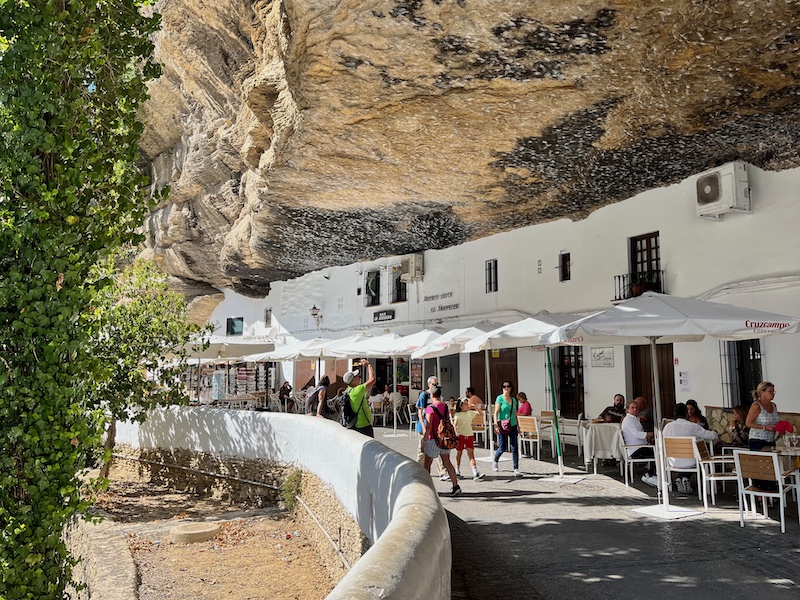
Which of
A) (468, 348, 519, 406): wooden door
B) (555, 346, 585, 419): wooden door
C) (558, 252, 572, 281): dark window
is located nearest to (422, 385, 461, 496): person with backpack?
(555, 346, 585, 419): wooden door

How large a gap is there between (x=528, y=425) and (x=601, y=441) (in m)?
1.68

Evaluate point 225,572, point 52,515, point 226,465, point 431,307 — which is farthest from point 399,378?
point 52,515

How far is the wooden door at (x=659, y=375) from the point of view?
13102 mm

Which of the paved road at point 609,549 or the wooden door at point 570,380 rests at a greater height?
the wooden door at point 570,380

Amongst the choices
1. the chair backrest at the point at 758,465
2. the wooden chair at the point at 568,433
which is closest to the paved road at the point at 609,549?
the chair backrest at the point at 758,465

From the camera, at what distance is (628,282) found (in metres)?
13.5

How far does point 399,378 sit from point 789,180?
14177 millimetres

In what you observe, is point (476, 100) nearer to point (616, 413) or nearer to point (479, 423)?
point (616, 413)

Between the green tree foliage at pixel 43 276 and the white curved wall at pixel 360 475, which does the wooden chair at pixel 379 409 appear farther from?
the green tree foliage at pixel 43 276

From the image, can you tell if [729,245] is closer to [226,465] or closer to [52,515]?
[226,465]

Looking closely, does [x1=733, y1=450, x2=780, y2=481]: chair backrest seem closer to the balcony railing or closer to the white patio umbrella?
the white patio umbrella

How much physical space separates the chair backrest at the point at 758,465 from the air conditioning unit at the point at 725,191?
5478 mm

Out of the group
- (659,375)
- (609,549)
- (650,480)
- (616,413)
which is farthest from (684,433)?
(659,375)

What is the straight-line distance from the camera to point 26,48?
464 centimetres
